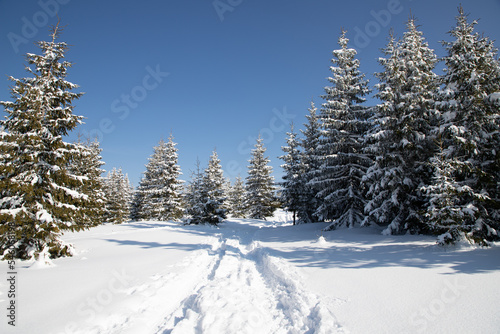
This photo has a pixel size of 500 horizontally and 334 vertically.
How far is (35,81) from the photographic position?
34.6ft

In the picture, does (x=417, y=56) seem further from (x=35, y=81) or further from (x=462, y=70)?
(x=35, y=81)

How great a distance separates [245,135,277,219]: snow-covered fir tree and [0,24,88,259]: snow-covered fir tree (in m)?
Result: 27.8

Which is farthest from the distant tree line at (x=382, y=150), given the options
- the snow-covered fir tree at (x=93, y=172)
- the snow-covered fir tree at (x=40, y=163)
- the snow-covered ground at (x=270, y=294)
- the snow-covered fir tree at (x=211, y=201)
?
the snow-covered fir tree at (x=211, y=201)

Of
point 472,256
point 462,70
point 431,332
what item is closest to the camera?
point 431,332

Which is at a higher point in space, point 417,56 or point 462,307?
point 417,56

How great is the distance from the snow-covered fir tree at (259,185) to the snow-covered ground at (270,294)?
27577mm

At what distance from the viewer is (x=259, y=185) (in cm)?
3706

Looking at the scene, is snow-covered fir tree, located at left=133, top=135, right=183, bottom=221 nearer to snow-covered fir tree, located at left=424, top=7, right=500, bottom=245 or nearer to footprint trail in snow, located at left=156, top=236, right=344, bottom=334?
footprint trail in snow, located at left=156, top=236, right=344, bottom=334

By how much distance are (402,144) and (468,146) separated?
3082 millimetres

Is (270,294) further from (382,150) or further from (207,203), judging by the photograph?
(207,203)

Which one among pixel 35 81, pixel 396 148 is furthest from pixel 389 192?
pixel 35 81

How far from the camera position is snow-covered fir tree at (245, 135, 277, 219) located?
3735 centimetres

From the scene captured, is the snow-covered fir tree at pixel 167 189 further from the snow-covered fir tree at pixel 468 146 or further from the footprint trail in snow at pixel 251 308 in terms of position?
the snow-covered fir tree at pixel 468 146

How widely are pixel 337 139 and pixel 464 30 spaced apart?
854 cm
